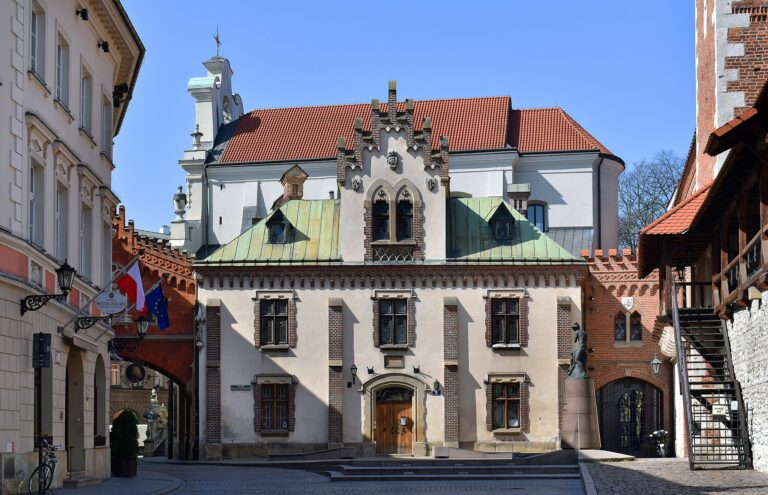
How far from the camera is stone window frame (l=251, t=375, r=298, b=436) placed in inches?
1953

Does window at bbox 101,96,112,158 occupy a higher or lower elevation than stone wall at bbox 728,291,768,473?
higher

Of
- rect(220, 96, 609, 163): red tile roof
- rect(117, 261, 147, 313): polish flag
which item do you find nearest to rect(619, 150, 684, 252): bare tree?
rect(220, 96, 609, 163): red tile roof

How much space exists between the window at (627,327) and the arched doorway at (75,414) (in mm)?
27978

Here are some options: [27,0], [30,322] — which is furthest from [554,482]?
[27,0]

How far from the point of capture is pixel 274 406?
49.9 meters

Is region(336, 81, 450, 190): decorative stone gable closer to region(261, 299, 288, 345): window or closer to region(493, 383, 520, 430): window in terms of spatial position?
region(261, 299, 288, 345): window

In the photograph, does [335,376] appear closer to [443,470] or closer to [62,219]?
[443,470]

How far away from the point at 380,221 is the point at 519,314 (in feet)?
19.7

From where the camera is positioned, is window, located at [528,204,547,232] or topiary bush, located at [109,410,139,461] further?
window, located at [528,204,547,232]

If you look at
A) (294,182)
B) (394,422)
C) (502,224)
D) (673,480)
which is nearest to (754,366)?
(673,480)

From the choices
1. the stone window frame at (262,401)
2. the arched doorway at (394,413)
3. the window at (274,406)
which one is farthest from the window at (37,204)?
the arched doorway at (394,413)

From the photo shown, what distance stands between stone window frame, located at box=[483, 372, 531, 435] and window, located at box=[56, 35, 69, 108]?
80.6 ft

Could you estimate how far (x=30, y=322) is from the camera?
969 inches

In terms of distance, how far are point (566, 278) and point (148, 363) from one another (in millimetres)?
16006
